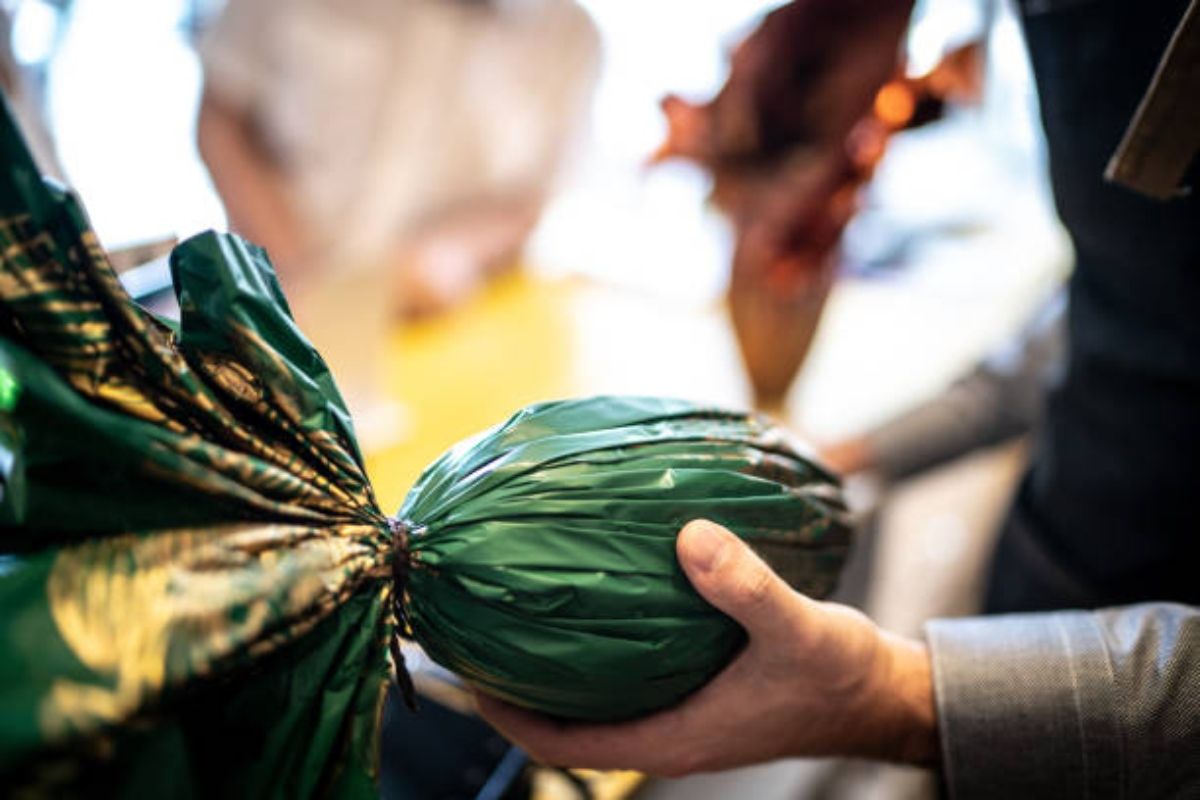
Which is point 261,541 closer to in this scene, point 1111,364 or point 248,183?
point 1111,364

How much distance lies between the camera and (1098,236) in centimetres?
70

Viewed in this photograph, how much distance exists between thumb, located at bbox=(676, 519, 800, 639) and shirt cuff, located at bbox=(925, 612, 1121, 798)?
210 mm

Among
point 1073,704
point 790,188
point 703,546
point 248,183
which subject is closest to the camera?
point 703,546

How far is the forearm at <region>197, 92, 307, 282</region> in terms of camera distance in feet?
3.67

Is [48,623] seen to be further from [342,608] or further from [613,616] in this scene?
[613,616]

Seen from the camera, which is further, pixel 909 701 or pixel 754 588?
pixel 909 701

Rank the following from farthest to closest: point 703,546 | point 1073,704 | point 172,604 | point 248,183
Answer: point 248,183 → point 1073,704 → point 703,546 → point 172,604

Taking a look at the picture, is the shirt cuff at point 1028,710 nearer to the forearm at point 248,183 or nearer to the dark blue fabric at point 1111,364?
the dark blue fabric at point 1111,364

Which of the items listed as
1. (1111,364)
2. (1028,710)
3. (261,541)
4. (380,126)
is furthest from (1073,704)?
(380,126)

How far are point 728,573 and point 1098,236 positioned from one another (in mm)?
473

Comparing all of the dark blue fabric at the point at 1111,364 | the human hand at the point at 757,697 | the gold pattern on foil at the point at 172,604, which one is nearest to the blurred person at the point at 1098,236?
the dark blue fabric at the point at 1111,364

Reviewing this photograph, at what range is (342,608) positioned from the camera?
43cm

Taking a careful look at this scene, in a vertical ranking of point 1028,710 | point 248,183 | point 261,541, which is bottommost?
point 1028,710

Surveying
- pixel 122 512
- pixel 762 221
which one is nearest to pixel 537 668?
pixel 122 512
